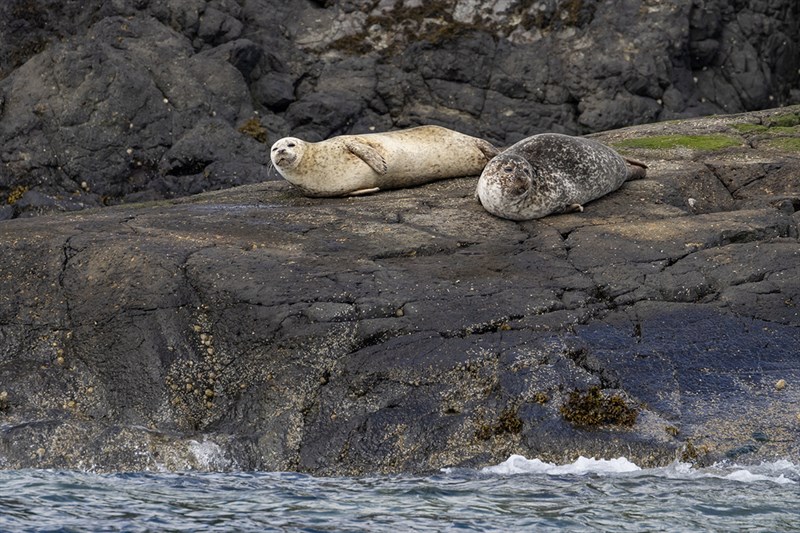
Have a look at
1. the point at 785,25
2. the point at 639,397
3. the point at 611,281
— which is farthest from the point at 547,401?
the point at 785,25

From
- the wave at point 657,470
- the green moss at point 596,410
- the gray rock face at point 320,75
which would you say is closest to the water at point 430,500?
the wave at point 657,470

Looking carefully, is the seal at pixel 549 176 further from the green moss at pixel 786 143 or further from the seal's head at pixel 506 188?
the green moss at pixel 786 143

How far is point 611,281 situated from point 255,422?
320cm

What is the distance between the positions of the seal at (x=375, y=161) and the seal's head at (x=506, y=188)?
1.72 metres

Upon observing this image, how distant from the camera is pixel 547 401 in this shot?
8742mm

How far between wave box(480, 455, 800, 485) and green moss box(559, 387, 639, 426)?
36 centimetres

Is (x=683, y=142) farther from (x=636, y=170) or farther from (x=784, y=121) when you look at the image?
(x=636, y=170)

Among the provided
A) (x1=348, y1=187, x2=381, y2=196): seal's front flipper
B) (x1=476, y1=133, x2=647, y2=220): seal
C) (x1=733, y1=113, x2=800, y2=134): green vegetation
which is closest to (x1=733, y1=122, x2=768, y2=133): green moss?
(x1=733, y1=113, x2=800, y2=134): green vegetation

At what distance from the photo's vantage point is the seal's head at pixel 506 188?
1150 cm

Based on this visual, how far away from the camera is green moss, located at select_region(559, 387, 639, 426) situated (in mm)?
8570

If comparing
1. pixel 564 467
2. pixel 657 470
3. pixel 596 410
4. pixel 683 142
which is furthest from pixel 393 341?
pixel 683 142

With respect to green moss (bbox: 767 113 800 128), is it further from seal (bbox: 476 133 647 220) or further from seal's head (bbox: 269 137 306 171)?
seal's head (bbox: 269 137 306 171)

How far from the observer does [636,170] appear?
12570 mm

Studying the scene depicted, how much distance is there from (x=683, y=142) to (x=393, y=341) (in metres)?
6.35
